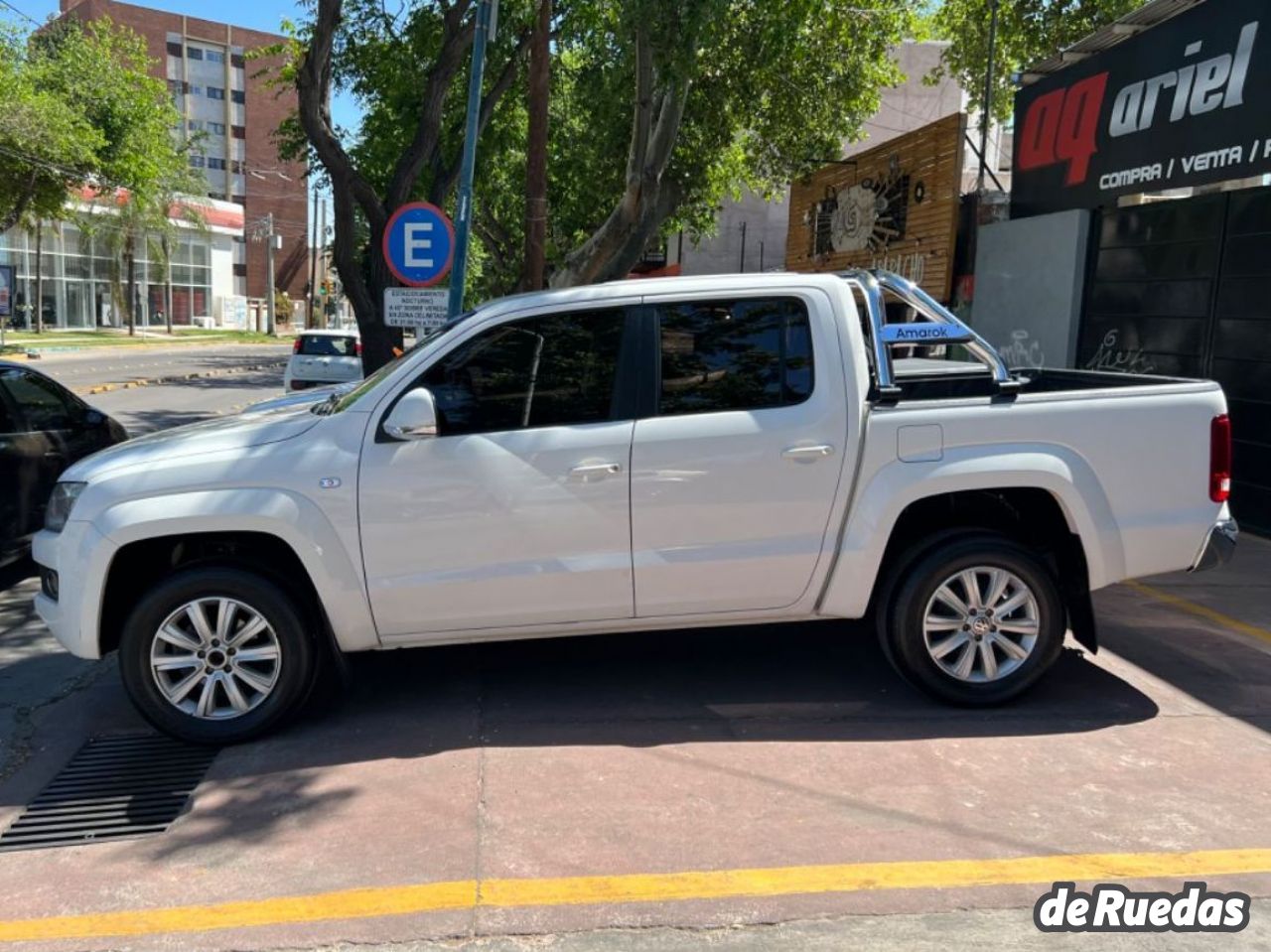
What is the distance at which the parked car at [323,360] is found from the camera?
1802 cm

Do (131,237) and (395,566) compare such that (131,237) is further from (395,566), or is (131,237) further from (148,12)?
(395,566)

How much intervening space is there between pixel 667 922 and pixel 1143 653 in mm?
3675

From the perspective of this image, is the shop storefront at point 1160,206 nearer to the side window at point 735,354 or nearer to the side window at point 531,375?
the side window at point 735,354

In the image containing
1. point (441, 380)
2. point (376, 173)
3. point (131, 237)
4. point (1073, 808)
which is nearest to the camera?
point (1073, 808)

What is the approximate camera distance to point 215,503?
4250mm

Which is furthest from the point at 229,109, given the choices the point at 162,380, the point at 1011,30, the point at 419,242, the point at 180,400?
the point at 419,242

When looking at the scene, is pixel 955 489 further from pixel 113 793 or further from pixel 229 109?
pixel 229 109

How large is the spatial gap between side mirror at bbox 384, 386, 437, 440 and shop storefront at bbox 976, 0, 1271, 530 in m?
7.33

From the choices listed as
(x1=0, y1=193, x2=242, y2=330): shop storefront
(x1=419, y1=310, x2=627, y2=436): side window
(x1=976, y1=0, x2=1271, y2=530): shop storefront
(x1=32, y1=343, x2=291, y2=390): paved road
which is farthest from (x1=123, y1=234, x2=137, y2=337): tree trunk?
(x1=419, y1=310, x2=627, y2=436): side window

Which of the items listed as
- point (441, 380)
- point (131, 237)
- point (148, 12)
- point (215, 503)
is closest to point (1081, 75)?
point (441, 380)

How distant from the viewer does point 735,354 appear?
15.2 ft

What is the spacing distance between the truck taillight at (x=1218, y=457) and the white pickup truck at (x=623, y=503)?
1 cm

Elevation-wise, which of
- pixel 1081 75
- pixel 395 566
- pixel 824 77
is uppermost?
pixel 824 77

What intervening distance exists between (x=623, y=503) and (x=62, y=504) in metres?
2.54
